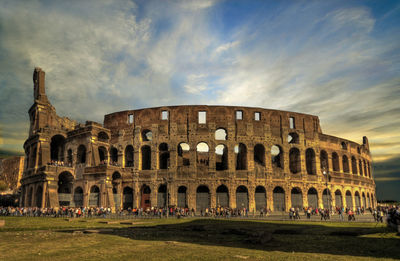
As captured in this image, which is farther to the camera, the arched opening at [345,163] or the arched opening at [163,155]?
the arched opening at [345,163]

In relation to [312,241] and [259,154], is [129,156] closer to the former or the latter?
[259,154]

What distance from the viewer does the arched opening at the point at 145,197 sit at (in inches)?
1524

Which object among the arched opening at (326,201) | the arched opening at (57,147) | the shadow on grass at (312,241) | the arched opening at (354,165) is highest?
the arched opening at (57,147)

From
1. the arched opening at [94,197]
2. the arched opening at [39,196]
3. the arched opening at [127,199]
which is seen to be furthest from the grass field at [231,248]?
the arched opening at [39,196]

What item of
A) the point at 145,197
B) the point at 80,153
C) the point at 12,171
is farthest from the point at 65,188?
the point at 12,171

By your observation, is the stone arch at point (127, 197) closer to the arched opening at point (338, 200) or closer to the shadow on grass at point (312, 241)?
the shadow on grass at point (312, 241)

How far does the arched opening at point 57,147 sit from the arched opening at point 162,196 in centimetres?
1697

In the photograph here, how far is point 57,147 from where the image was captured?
48.3 metres

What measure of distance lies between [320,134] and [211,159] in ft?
56.5

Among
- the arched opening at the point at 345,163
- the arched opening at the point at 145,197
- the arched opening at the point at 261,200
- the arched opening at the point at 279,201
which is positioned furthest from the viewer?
the arched opening at the point at 345,163

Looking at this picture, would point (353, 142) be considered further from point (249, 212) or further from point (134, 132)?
point (134, 132)

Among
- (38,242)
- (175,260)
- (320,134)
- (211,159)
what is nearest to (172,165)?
(211,159)

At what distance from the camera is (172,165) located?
1534 inches

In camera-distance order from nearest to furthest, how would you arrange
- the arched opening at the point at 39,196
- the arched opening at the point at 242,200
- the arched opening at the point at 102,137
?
the arched opening at the point at 242,200 < the arched opening at the point at 39,196 < the arched opening at the point at 102,137
